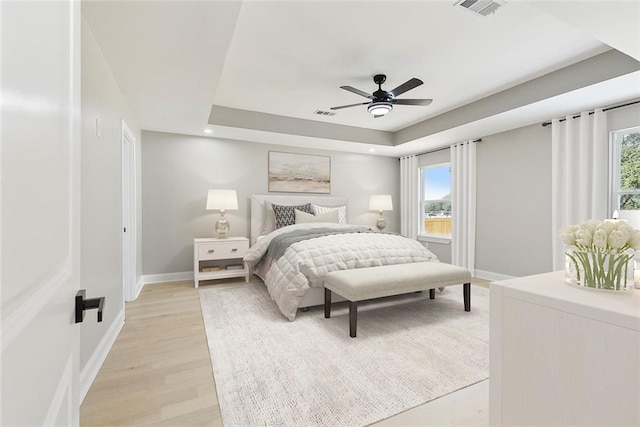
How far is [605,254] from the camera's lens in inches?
37.4

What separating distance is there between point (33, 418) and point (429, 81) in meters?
3.68

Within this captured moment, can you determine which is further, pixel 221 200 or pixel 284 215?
pixel 284 215

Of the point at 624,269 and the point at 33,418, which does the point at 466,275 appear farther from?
the point at 33,418

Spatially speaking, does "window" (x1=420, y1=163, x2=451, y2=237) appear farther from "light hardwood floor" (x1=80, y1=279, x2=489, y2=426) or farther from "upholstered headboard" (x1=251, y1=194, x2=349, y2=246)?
"light hardwood floor" (x1=80, y1=279, x2=489, y2=426)

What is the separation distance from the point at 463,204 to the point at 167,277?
186 inches

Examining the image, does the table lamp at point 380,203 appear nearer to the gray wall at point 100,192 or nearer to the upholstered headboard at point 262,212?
the upholstered headboard at point 262,212

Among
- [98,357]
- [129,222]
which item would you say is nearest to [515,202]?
[98,357]

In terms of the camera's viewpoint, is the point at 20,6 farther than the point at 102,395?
No

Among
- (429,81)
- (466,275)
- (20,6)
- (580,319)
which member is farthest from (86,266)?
(429,81)

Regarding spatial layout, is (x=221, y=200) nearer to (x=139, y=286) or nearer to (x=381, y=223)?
(x=139, y=286)

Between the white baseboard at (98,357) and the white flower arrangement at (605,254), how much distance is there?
7.98ft

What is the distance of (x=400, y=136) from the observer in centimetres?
508

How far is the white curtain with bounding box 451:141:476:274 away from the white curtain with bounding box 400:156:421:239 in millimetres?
837

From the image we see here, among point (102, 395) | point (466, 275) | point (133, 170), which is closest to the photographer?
point (102, 395)
